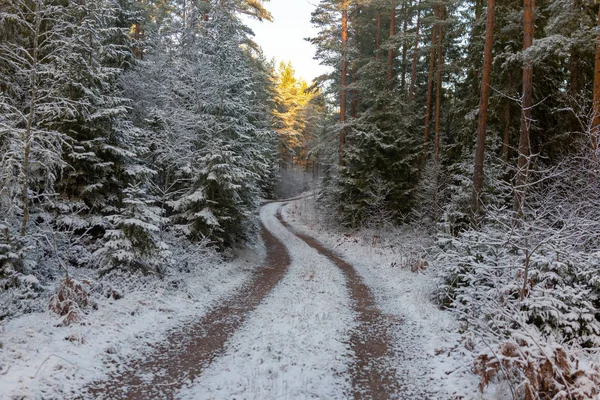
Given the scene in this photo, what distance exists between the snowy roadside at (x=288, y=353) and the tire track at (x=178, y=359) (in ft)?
0.82

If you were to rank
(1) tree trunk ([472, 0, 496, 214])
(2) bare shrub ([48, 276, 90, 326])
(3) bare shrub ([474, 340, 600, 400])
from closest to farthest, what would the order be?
1. (3) bare shrub ([474, 340, 600, 400])
2. (2) bare shrub ([48, 276, 90, 326])
3. (1) tree trunk ([472, 0, 496, 214])

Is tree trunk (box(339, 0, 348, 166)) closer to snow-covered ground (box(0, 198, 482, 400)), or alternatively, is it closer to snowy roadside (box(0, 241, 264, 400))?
snow-covered ground (box(0, 198, 482, 400))

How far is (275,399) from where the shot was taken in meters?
4.92

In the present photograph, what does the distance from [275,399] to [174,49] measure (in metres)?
19.9

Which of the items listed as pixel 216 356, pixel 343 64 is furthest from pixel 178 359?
pixel 343 64

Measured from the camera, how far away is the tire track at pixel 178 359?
16.4 ft

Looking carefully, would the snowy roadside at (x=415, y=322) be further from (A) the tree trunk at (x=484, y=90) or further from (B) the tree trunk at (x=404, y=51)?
(B) the tree trunk at (x=404, y=51)

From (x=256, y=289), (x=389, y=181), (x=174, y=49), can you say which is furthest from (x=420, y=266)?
(x=174, y=49)

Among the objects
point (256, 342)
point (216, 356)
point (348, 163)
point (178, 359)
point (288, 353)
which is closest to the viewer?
point (178, 359)

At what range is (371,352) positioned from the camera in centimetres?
668

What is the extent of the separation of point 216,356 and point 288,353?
1337mm

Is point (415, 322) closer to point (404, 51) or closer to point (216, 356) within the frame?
point (216, 356)

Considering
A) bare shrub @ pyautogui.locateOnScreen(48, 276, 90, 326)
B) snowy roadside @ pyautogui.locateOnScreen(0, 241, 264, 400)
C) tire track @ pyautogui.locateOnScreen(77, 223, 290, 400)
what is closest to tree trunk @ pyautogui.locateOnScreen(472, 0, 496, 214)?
tire track @ pyautogui.locateOnScreen(77, 223, 290, 400)

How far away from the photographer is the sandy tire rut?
512 centimetres
